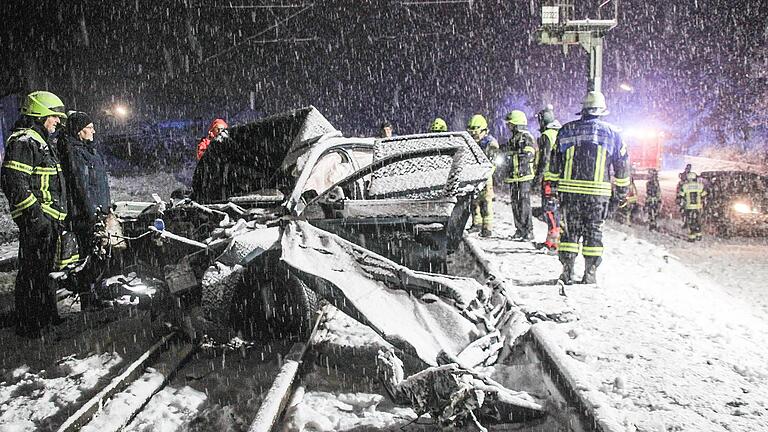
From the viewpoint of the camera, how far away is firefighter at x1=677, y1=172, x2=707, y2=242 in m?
9.61

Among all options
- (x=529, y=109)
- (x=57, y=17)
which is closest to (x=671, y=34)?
(x=529, y=109)

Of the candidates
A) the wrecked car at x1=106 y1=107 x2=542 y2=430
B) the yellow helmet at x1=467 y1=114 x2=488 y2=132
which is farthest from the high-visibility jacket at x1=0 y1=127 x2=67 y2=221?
the yellow helmet at x1=467 y1=114 x2=488 y2=132

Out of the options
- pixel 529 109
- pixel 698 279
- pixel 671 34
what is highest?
pixel 671 34

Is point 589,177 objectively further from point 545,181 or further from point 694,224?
point 694,224

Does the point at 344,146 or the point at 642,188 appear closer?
the point at 344,146

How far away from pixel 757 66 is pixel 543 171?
75.6ft

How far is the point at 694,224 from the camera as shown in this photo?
966 cm

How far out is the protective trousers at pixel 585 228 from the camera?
553 centimetres

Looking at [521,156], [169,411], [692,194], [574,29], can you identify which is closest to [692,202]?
[692,194]

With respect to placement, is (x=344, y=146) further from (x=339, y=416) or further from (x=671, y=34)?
(x=671, y=34)

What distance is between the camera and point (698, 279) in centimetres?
717

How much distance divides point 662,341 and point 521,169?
4.30 m

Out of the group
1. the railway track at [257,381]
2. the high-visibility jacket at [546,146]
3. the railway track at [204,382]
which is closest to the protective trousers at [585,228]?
the high-visibility jacket at [546,146]

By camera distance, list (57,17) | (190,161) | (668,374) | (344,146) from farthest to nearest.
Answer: (190,161) < (57,17) < (344,146) < (668,374)
